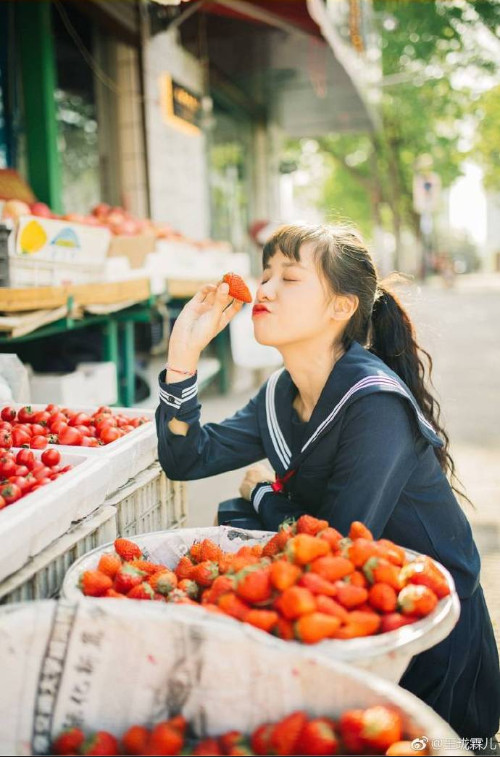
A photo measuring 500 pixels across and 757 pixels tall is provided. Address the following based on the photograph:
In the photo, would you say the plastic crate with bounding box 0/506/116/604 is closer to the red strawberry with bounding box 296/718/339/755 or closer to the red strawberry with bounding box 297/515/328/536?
the red strawberry with bounding box 297/515/328/536

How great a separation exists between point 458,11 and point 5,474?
14396 millimetres

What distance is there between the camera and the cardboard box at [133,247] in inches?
207

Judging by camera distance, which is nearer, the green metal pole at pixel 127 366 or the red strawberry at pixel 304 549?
the red strawberry at pixel 304 549

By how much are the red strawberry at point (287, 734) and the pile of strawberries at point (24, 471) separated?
1.02m

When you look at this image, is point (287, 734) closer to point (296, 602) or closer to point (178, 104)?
point (296, 602)

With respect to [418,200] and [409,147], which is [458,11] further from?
[409,147]

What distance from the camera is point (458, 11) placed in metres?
13.7

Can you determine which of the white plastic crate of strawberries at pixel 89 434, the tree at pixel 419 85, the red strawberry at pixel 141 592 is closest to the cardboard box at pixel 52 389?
the white plastic crate of strawberries at pixel 89 434

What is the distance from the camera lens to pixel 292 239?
2.38 meters

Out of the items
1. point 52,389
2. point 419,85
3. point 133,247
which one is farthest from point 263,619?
point 419,85

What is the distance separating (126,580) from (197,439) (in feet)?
2.31

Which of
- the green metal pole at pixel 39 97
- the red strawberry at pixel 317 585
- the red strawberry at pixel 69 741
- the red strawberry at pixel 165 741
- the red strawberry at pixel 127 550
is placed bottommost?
the red strawberry at pixel 69 741

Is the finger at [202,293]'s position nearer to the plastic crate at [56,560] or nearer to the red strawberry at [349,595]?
the plastic crate at [56,560]

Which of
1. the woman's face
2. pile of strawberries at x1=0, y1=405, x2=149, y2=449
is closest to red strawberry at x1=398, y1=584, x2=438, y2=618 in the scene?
the woman's face
